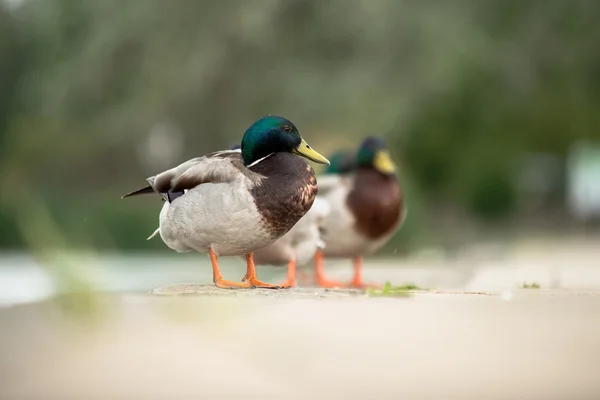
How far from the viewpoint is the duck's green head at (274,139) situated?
10.1 feet

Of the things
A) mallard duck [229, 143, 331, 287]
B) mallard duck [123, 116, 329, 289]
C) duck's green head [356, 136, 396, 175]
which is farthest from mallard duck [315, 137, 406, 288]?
mallard duck [123, 116, 329, 289]

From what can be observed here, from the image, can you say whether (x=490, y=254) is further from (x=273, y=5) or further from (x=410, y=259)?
(x=273, y=5)

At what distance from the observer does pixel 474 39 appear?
44.5 ft

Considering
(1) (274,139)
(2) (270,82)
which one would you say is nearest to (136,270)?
(2) (270,82)

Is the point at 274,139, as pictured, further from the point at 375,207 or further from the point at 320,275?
the point at 375,207

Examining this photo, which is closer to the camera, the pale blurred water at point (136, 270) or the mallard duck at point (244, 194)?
the mallard duck at point (244, 194)

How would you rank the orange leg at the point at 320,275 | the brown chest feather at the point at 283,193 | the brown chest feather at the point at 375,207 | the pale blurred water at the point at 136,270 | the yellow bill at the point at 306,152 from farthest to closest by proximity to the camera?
the pale blurred water at the point at 136,270 < the brown chest feather at the point at 375,207 < the orange leg at the point at 320,275 < the yellow bill at the point at 306,152 < the brown chest feather at the point at 283,193

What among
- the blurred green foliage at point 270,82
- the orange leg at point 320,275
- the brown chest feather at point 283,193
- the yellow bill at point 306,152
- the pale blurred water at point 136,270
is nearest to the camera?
the brown chest feather at point 283,193

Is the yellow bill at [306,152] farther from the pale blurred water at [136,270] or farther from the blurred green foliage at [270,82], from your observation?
the blurred green foliage at [270,82]

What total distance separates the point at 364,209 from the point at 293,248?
119 cm

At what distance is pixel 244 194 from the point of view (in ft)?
9.59

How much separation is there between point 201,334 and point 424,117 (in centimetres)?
1134

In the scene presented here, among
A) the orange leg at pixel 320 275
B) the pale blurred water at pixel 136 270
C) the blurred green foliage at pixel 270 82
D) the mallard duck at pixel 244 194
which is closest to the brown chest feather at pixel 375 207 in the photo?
the orange leg at pixel 320 275

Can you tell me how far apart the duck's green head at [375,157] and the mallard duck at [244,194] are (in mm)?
1955
